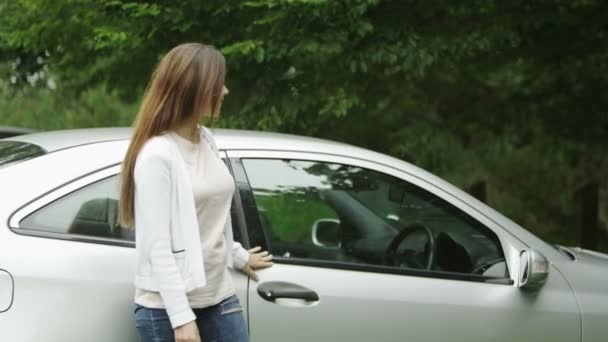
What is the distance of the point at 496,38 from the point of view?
7062 mm

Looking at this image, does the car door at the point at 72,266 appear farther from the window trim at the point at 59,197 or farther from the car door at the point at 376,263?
the car door at the point at 376,263

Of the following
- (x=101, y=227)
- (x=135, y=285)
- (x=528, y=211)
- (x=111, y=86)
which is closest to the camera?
(x=135, y=285)

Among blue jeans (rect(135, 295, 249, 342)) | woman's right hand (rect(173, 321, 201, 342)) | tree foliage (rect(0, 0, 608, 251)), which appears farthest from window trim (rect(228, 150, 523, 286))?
tree foliage (rect(0, 0, 608, 251))

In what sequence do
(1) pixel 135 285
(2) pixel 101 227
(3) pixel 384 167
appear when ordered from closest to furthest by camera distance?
1. (1) pixel 135 285
2. (2) pixel 101 227
3. (3) pixel 384 167

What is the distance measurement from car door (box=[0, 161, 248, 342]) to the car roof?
0.85 ft

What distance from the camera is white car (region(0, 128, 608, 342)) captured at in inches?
125

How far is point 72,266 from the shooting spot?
317 cm

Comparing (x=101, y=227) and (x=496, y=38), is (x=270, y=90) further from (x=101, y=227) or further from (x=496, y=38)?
(x=101, y=227)

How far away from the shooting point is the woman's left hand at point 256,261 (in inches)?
134

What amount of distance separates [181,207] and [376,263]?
1.20 meters

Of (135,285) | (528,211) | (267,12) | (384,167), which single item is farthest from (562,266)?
(528,211)

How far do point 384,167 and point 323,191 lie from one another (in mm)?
276

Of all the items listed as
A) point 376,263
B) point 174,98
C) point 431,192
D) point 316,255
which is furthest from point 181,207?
point 431,192

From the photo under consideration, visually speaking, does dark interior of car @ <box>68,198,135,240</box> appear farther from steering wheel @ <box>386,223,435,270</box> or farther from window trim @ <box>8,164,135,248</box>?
steering wheel @ <box>386,223,435,270</box>
